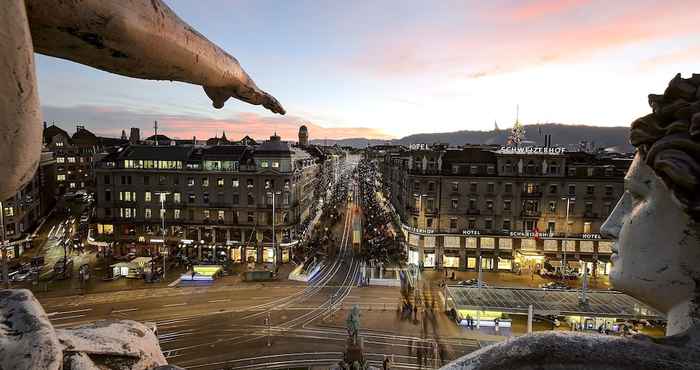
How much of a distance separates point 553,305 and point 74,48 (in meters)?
40.0

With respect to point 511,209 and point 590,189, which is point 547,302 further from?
point 590,189

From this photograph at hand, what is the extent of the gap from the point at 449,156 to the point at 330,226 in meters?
35.3

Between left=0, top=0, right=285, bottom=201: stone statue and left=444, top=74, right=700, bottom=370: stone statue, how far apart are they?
2345 millimetres

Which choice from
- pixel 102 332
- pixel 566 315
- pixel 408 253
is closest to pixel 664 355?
pixel 102 332

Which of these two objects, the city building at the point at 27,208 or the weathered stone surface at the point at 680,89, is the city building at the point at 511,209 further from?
the weathered stone surface at the point at 680,89

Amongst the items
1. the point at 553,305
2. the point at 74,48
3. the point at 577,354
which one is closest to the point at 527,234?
the point at 553,305

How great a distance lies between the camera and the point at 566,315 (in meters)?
34.8

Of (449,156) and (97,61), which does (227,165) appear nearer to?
(449,156)

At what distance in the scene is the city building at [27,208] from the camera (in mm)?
60812

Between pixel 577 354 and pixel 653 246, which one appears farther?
pixel 653 246

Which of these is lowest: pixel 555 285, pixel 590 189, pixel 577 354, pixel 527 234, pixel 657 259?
pixel 555 285

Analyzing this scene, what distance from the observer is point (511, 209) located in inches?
2336

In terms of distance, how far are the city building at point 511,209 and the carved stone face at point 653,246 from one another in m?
57.5

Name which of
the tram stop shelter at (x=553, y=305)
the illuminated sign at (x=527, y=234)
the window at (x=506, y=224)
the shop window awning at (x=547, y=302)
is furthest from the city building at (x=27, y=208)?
the illuminated sign at (x=527, y=234)
